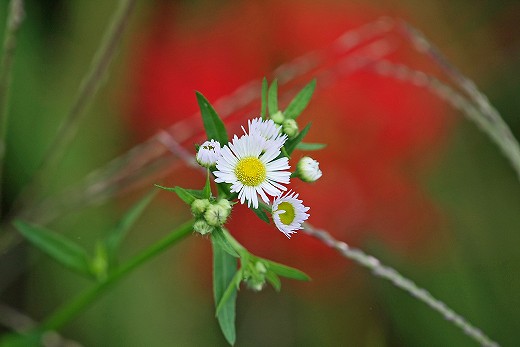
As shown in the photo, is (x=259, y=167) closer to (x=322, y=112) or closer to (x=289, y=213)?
(x=289, y=213)

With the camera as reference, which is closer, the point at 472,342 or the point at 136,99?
the point at 472,342

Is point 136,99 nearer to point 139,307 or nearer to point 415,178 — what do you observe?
point 139,307

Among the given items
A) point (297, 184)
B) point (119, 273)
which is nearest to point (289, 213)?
point (119, 273)

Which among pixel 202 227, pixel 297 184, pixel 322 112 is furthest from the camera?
pixel 322 112

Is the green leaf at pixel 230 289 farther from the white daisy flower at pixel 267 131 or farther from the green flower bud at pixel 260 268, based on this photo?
the white daisy flower at pixel 267 131

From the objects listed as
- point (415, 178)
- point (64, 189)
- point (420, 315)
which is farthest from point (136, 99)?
point (420, 315)

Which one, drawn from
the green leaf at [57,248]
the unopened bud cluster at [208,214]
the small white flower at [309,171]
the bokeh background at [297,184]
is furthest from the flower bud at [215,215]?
the bokeh background at [297,184]

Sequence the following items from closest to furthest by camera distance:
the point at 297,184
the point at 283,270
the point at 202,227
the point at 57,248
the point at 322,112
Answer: the point at 202,227 < the point at 283,270 < the point at 57,248 < the point at 297,184 < the point at 322,112
